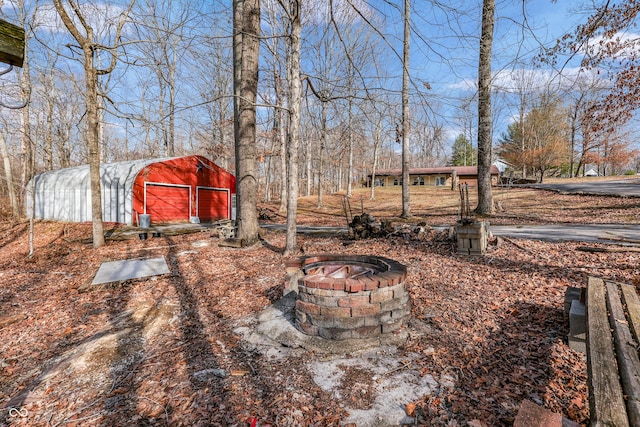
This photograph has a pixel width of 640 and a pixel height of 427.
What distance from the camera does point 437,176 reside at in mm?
36375

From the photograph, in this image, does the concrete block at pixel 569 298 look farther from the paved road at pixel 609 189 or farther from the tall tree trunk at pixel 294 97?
the paved road at pixel 609 189

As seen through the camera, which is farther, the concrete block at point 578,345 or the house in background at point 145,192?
the house in background at point 145,192

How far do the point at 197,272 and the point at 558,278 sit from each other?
6780 mm

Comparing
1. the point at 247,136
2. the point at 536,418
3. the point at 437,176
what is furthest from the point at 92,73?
the point at 437,176

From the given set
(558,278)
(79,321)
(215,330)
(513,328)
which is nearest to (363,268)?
(513,328)

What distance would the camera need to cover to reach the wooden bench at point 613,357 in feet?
5.23

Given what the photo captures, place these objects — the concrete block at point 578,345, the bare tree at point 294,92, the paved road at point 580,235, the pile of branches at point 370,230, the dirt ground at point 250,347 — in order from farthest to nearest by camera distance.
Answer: the pile of branches at point 370,230 < the bare tree at point 294,92 < the paved road at point 580,235 < the concrete block at point 578,345 < the dirt ground at point 250,347

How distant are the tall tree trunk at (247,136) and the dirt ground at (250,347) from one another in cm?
176

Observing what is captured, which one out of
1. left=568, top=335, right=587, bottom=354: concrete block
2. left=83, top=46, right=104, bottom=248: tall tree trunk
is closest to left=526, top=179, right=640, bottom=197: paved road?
left=568, top=335, right=587, bottom=354: concrete block

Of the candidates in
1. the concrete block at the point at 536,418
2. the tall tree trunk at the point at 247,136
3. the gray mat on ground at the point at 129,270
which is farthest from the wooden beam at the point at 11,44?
the tall tree trunk at the point at 247,136

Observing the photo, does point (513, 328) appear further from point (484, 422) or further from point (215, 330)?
point (215, 330)

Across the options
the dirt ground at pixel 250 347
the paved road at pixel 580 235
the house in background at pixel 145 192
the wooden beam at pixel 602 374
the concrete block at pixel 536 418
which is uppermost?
the house in background at pixel 145 192

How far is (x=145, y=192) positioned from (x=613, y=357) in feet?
51.2

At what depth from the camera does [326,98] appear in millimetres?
6754
